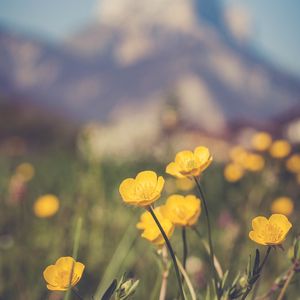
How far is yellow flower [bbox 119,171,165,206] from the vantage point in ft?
2.38

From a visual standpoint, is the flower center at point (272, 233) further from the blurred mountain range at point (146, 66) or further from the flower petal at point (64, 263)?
the blurred mountain range at point (146, 66)

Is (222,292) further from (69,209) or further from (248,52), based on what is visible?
(248,52)

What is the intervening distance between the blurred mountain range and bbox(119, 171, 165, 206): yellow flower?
2703 inches

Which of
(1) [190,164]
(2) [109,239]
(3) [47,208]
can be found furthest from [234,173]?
(1) [190,164]

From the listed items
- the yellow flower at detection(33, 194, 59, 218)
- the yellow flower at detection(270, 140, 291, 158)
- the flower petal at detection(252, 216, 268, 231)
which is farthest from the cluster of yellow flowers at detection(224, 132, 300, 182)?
the flower petal at detection(252, 216, 268, 231)

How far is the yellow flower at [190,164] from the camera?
79cm

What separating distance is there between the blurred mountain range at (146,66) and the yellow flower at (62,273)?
6873 cm

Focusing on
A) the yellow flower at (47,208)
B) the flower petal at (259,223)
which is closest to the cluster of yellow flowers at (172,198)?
the flower petal at (259,223)

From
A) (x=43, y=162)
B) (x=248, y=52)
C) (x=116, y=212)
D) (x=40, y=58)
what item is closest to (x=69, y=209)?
(x=116, y=212)

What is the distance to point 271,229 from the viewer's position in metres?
0.74

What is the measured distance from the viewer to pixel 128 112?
239ft

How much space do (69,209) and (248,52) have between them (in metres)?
104

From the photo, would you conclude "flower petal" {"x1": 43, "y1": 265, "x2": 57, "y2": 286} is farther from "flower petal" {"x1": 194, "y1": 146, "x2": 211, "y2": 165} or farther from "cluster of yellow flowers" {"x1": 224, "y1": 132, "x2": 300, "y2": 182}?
"cluster of yellow flowers" {"x1": 224, "y1": 132, "x2": 300, "y2": 182}

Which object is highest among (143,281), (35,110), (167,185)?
(35,110)
